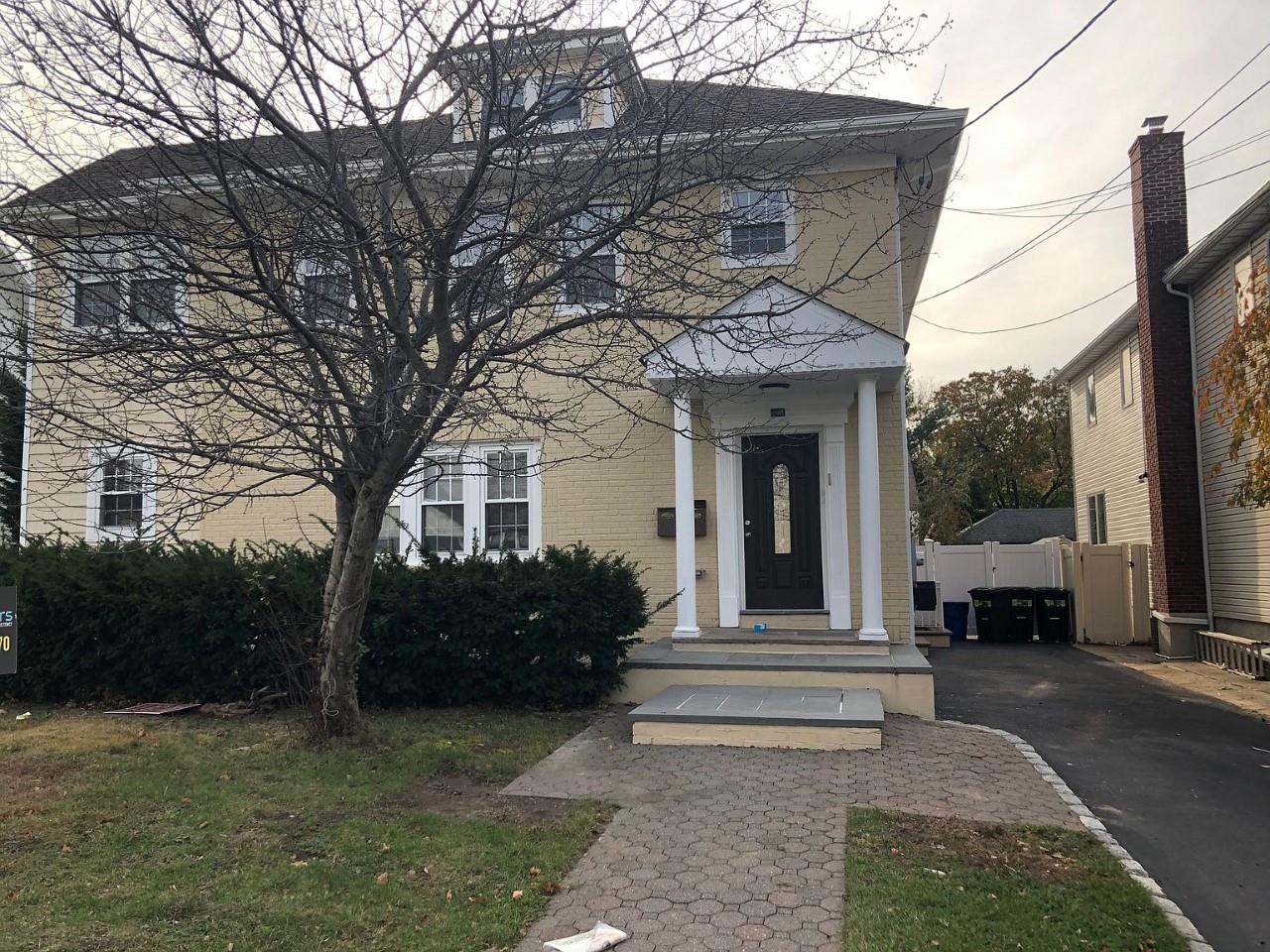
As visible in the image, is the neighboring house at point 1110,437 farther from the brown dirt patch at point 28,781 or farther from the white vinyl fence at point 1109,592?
the brown dirt patch at point 28,781

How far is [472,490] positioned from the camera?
1112cm

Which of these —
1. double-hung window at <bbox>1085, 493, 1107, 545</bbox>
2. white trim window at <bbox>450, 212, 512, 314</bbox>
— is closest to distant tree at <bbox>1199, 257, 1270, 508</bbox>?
white trim window at <bbox>450, 212, 512, 314</bbox>

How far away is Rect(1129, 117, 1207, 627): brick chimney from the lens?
14.5 m

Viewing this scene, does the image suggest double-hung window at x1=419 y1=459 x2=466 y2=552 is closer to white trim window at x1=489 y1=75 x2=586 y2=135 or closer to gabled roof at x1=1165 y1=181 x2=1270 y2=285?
white trim window at x1=489 y1=75 x2=586 y2=135

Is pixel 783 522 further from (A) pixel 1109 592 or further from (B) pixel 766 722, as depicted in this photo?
(A) pixel 1109 592

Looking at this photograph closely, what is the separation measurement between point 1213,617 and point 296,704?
13.5 meters

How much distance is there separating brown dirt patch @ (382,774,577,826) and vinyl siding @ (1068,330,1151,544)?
1407 cm

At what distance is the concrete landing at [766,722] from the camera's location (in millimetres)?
6875

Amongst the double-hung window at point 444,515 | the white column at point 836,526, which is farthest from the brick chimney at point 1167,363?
the double-hung window at point 444,515

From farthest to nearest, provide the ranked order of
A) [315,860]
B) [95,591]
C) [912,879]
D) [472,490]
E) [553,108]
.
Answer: [472,490] < [95,591] < [553,108] < [315,860] < [912,879]

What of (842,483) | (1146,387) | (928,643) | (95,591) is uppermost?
(1146,387)

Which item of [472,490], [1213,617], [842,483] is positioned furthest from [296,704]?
[1213,617]

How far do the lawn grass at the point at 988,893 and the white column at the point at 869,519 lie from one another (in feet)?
13.9

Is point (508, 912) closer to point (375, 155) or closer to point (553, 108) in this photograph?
point (553, 108)
